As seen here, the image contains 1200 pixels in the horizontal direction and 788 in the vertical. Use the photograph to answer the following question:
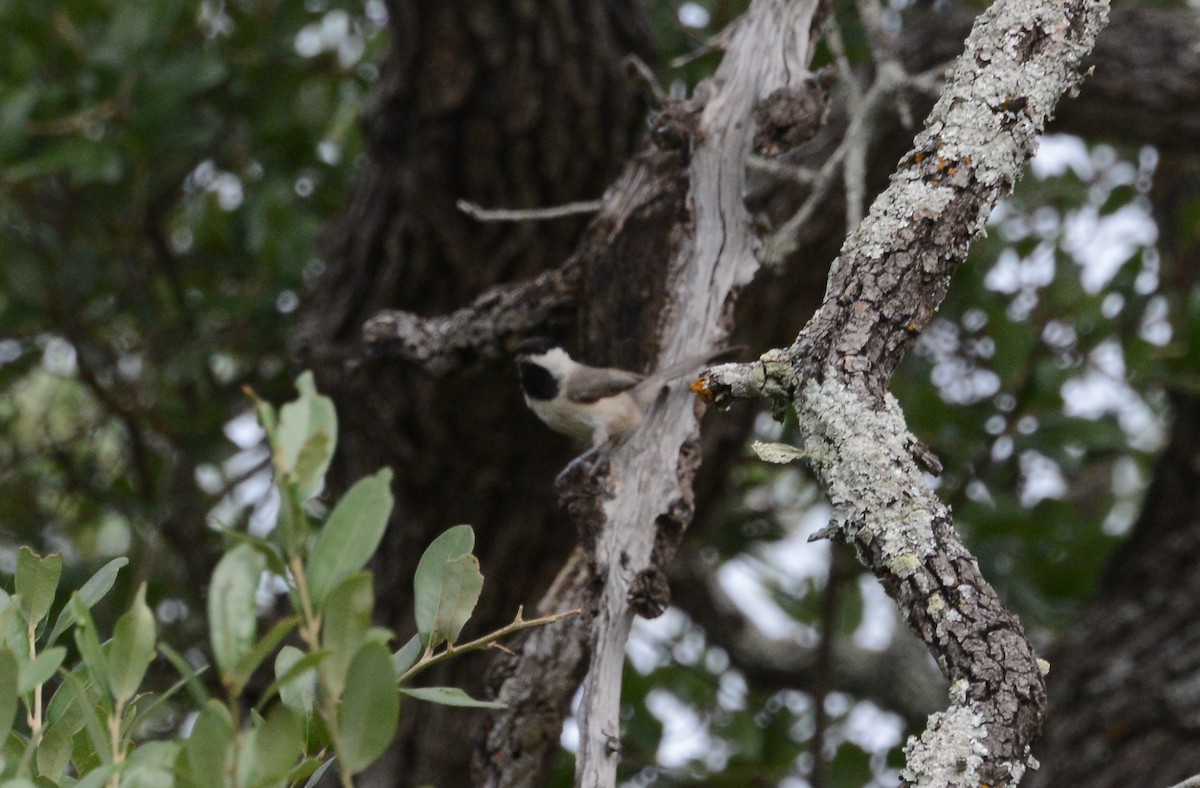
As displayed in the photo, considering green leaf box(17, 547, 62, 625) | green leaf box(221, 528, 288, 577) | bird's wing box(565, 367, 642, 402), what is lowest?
green leaf box(17, 547, 62, 625)

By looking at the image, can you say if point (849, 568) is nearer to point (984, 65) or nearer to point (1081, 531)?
point (1081, 531)

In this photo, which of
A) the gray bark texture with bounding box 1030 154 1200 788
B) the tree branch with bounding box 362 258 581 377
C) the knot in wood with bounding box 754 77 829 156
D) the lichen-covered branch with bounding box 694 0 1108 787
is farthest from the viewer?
the gray bark texture with bounding box 1030 154 1200 788

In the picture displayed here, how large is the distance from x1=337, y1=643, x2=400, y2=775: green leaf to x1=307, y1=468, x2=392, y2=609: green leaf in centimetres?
7

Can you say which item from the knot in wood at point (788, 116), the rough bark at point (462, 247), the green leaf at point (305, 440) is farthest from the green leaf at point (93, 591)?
the rough bark at point (462, 247)

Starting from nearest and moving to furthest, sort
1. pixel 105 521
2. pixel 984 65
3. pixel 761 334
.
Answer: pixel 984 65, pixel 761 334, pixel 105 521

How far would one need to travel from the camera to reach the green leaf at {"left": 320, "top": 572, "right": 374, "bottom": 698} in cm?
95

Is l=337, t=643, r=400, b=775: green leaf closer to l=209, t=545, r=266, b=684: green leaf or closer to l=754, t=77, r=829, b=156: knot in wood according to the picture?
l=209, t=545, r=266, b=684: green leaf

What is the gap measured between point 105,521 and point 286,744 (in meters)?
3.64

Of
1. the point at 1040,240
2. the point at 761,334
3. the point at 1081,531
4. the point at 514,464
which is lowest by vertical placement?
the point at 514,464

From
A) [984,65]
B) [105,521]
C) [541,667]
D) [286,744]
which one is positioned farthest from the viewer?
[105,521]

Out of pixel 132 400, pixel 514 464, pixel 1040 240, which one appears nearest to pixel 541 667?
pixel 514 464

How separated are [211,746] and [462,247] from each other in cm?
235

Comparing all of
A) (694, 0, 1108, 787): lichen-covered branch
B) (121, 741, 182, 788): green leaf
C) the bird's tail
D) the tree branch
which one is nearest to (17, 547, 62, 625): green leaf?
(121, 741, 182, 788): green leaf

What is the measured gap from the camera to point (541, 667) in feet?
6.18
